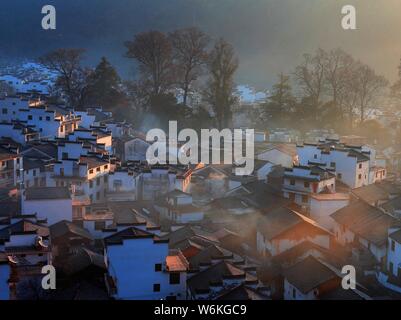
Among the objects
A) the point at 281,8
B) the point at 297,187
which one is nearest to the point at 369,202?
the point at 297,187

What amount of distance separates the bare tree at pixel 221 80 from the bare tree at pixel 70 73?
13.8ft

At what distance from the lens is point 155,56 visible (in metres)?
18.6

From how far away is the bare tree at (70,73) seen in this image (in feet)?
64.2

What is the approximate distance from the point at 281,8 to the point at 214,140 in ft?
31.3

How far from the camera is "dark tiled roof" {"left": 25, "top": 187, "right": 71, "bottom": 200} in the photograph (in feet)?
33.2

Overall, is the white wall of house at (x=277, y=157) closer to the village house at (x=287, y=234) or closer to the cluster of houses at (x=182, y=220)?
the cluster of houses at (x=182, y=220)

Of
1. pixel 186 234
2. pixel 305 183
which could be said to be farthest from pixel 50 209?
pixel 305 183

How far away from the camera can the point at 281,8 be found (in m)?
24.4

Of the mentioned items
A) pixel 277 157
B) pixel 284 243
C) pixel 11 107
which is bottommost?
pixel 284 243

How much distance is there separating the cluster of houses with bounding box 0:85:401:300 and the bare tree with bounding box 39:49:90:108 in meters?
3.45

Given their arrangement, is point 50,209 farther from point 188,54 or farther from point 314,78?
point 314,78

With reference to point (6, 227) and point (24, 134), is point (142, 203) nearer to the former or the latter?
point (6, 227)

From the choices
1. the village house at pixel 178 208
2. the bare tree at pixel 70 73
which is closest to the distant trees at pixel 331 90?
the bare tree at pixel 70 73

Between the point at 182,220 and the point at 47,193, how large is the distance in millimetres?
2479
